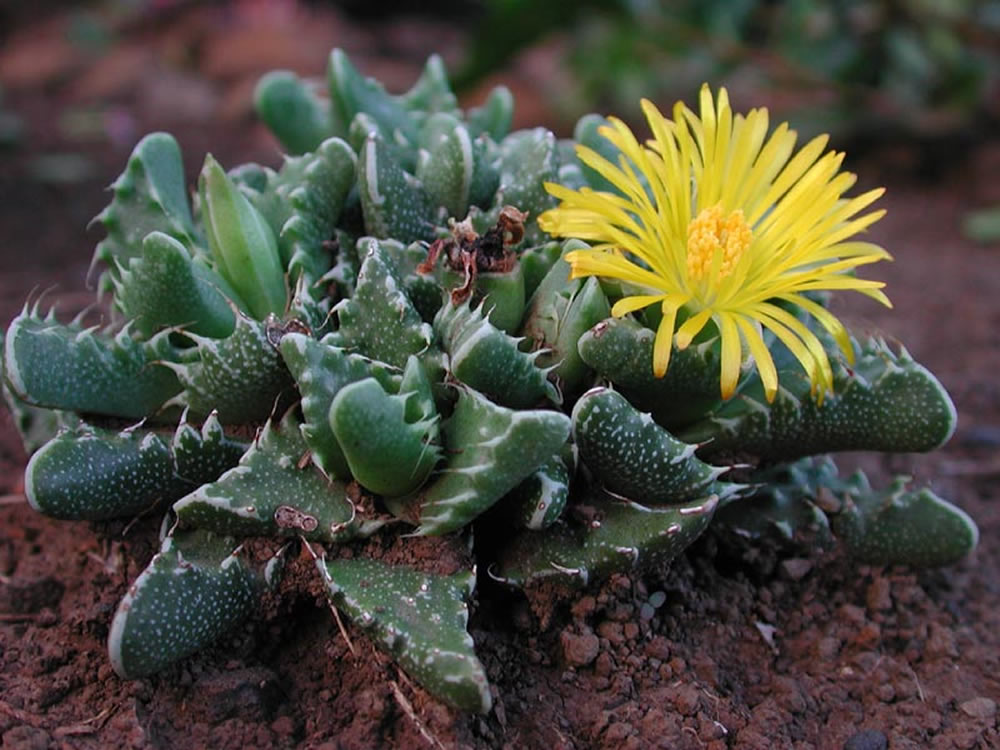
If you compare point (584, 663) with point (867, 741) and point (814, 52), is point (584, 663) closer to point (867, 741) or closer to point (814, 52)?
point (867, 741)

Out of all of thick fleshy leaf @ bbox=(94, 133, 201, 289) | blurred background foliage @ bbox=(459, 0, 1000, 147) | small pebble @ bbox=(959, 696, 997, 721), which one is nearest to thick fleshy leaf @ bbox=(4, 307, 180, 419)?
thick fleshy leaf @ bbox=(94, 133, 201, 289)

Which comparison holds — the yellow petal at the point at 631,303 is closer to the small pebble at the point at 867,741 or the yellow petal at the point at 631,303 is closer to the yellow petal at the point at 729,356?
the yellow petal at the point at 729,356

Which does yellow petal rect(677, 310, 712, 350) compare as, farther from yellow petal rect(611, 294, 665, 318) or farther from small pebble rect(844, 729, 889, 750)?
small pebble rect(844, 729, 889, 750)

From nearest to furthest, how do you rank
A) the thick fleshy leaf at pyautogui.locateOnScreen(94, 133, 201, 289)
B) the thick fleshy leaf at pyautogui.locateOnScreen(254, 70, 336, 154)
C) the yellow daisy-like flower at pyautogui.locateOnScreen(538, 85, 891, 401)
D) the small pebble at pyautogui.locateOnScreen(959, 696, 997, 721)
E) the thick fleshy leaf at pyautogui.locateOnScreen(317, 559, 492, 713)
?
the thick fleshy leaf at pyautogui.locateOnScreen(317, 559, 492, 713) < the yellow daisy-like flower at pyautogui.locateOnScreen(538, 85, 891, 401) < the small pebble at pyautogui.locateOnScreen(959, 696, 997, 721) < the thick fleshy leaf at pyautogui.locateOnScreen(94, 133, 201, 289) < the thick fleshy leaf at pyautogui.locateOnScreen(254, 70, 336, 154)

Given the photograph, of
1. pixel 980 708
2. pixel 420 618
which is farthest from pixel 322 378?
pixel 980 708

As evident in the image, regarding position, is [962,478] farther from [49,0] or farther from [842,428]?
[49,0]

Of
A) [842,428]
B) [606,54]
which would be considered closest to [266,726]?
[842,428]

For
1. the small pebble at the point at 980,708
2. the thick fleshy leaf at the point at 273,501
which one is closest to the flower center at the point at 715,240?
the thick fleshy leaf at the point at 273,501
